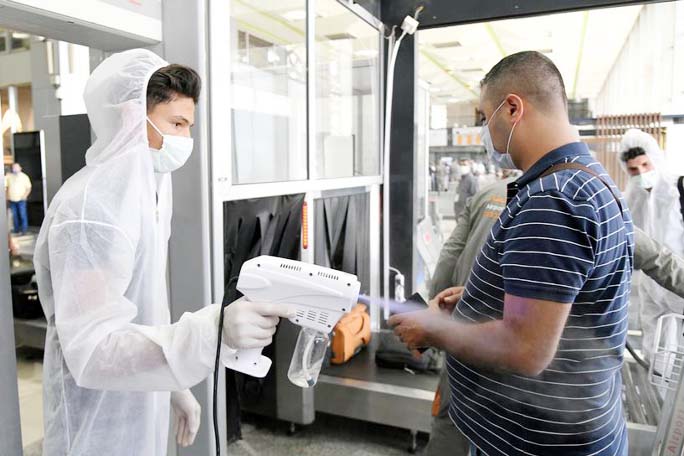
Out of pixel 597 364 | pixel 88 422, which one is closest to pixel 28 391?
pixel 88 422

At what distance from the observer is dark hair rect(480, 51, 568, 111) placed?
1143 millimetres

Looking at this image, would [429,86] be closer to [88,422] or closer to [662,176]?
[662,176]

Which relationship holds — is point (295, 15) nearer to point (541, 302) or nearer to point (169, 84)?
point (169, 84)

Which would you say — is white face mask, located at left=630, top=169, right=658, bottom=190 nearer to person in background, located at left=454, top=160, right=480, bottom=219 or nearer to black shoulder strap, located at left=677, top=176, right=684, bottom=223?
black shoulder strap, located at left=677, top=176, right=684, bottom=223

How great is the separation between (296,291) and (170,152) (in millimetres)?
464

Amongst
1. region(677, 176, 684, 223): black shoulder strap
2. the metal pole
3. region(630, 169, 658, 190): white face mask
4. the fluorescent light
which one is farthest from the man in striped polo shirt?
region(630, 169, 658, 190): white face mask

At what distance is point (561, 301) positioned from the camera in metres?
0.94

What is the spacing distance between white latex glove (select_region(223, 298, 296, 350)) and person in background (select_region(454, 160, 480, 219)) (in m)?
2.70

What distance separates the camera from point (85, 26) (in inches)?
48.7

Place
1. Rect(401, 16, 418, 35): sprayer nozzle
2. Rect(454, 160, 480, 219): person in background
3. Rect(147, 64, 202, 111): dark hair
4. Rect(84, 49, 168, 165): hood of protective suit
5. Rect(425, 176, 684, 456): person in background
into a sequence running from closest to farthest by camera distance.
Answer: Rect(84, 49, 168, 165): hood of protective suit < Rect(147, 64, 202, 111): dark hair < Rect(425, 176, 684, 456): person in background < Rect(401, 16, 418, 35): sprayer nozzle < Rect(454, 160, 480, 219): person in background

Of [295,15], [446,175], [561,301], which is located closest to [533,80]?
[561,301]

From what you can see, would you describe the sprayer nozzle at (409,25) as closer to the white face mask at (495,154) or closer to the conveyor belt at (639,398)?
the white face mask at (495,154)

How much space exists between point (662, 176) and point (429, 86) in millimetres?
1443

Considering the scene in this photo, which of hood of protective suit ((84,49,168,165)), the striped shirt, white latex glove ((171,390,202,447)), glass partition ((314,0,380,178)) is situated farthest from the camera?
glass partition ((314,0,380,178))
